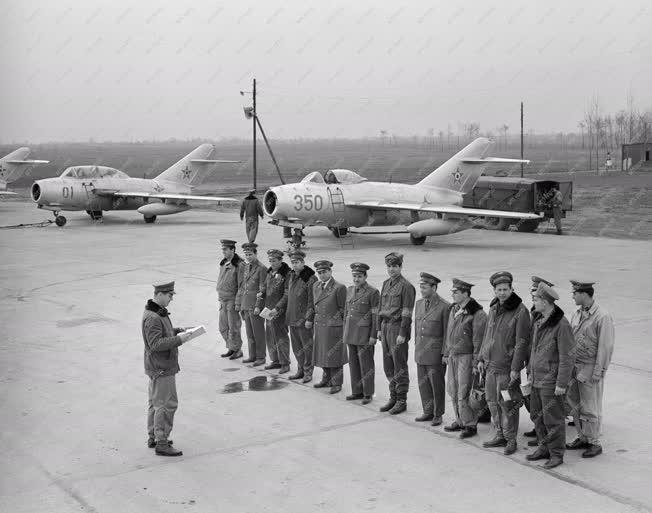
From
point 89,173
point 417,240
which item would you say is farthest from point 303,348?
point 89,173

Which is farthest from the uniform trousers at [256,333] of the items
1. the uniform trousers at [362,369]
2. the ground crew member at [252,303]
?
the uniform trousers at [362,369]

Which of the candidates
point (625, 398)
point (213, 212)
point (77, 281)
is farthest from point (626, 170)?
point (625, 398)

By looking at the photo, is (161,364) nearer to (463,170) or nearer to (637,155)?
(463,170)

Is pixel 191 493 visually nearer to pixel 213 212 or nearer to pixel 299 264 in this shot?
pixel 299 264

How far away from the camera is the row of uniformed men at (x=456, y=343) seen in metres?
7.10

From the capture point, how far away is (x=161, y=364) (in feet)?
24.6

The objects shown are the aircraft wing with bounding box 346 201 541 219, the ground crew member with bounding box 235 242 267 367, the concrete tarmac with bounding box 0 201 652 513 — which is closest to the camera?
the concrete tarmac with bounding box 0 201 652 513

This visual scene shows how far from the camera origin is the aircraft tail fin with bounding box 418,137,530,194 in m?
26.2

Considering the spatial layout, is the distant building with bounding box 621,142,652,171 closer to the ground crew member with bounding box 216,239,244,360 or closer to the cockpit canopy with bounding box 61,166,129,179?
the cockpit canopy with bounding box 61,166,129,179

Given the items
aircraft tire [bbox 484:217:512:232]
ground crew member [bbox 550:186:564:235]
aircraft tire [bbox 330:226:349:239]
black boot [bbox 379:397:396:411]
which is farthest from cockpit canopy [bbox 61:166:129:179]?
black boot [bbox 379:397:396:411]

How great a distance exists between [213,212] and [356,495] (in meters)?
30.3

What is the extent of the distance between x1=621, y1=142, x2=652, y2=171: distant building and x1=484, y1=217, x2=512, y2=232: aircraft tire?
38437 millimetres

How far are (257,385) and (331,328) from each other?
1164 millimetres

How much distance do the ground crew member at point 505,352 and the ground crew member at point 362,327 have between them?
163 cm
